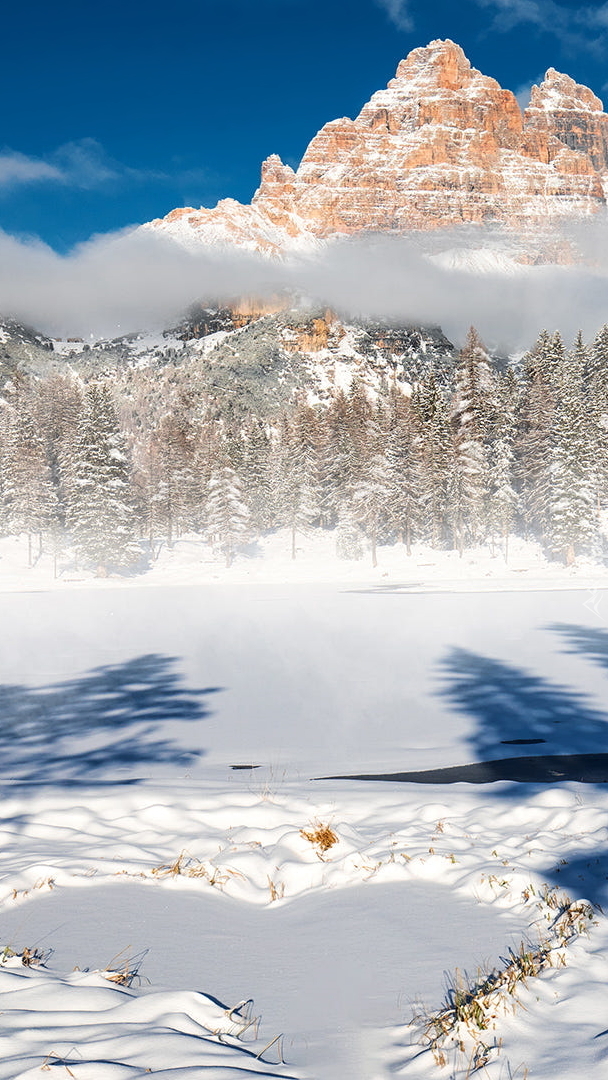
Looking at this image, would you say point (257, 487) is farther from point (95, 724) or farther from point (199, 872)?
point (199, 872)

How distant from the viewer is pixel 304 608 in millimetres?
32219

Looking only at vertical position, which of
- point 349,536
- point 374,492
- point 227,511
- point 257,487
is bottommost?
point 349,536

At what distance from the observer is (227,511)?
63.2m

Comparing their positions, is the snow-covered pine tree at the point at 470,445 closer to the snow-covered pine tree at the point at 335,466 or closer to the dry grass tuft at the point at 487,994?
the snow-covered pine tree at the point at 335,466

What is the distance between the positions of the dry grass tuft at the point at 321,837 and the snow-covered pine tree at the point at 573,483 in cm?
4692

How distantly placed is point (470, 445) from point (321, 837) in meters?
53.7

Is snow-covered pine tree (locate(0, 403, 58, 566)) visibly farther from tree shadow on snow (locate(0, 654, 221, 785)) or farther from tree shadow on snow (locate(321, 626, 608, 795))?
tree shadow on snow (locate(321, 626, 608, 795))

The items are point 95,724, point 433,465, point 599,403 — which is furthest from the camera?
point 433,465

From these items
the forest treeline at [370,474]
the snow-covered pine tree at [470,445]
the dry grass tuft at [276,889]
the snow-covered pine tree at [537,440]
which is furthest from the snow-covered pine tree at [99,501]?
the dry grass tuft at [276,889]

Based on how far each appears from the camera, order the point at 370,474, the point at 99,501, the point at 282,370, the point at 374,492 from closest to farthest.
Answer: the point at 99,501 → the point at 374,492 → the point at 370,474 → the point at 282,370

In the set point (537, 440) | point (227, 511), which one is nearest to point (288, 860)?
point (537, 440)

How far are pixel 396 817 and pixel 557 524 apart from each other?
47.0 metres

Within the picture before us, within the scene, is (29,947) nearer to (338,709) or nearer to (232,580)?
(338,709)

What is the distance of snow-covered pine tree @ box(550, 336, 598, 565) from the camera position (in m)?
48.6
